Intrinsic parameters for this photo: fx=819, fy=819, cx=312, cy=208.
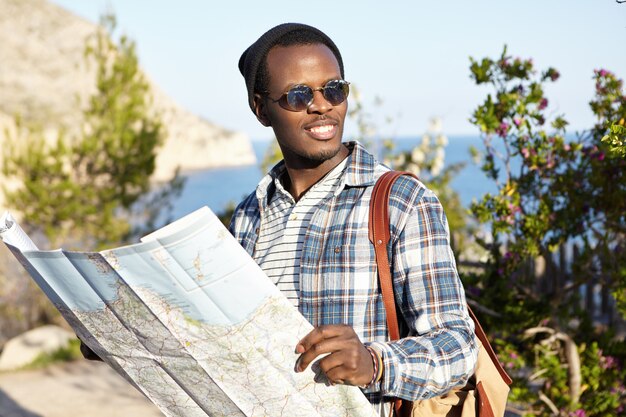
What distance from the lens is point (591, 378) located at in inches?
176

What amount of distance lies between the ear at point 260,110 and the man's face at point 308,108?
0.11m

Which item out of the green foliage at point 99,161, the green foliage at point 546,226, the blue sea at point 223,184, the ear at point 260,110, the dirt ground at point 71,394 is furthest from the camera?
the blue sea at point 223,184

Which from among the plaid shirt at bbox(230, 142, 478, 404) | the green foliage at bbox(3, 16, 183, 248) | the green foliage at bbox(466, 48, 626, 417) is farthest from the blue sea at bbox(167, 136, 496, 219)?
the plaid shirt at bbox(230, 142, 478, 404)

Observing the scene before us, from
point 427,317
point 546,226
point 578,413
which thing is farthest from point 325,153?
point 578,413

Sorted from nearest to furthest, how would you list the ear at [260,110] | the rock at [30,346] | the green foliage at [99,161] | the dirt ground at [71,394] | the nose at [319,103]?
the nose at [319,103] → the ear at [260,110] → the dirt ground at [71,394] → the rock at [30,346] → the green foliage at [99,161]

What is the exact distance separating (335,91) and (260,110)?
0.33 metres

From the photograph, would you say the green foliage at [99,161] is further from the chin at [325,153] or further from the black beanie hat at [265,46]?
the chin at [325,153]

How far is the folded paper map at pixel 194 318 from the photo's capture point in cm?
138

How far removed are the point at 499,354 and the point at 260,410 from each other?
3.07 metres

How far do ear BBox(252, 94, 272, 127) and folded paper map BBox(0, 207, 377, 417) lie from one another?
0.72 m

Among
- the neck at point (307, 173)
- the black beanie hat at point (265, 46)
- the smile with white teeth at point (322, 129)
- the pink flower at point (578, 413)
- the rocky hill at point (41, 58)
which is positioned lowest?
the pink flower at point (578, 413)

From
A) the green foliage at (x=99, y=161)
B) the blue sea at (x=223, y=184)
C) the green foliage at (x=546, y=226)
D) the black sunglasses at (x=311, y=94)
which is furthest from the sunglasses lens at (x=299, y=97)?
the blue sea at (x=223, y=184)

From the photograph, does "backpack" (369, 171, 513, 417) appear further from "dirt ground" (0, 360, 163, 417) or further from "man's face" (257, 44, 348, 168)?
"dirt ground" (0, 360, 163, 417)

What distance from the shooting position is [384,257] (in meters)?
1.71
